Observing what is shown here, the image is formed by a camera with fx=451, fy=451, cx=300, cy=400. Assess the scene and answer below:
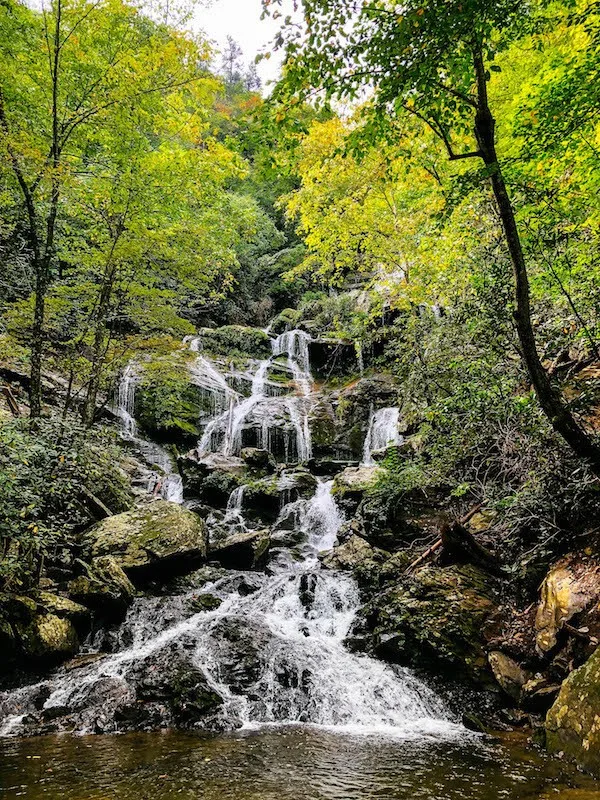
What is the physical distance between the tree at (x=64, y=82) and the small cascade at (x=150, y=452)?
23.9 feet

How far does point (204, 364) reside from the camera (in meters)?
23.1

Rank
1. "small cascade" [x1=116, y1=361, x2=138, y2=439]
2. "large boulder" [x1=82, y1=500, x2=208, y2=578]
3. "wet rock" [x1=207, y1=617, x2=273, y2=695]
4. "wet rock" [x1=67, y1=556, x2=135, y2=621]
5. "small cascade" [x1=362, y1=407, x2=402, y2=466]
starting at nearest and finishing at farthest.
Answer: "wet rock" [x1=207, y1=617, x2=273, y2=695], "wet rock" [x1=67, y1=556, x2=135, y2=621], "large boulder" [x1=82, y1=500, x2=208, y2=578], "small cascade" [x1=362, y1=407, x2=402, y2=466], "small cascade" [x1=116, y1=361, x2=138, y2=439]

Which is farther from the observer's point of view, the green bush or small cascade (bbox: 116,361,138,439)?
small cascade (bbox: 116,361,138,439)

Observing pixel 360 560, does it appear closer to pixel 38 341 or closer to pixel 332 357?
pixel 38 341

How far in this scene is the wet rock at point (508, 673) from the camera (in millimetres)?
5785

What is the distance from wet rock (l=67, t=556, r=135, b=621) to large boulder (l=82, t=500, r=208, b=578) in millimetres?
546

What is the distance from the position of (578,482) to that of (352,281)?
27121 mm

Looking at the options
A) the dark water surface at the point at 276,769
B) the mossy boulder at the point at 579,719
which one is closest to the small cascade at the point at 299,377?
the dark water surface at the point at 276,769

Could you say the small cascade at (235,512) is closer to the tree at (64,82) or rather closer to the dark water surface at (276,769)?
the tree at (64,82)

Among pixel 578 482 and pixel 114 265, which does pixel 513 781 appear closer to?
pixel 578 482

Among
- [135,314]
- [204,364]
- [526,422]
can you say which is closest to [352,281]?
[204,364]

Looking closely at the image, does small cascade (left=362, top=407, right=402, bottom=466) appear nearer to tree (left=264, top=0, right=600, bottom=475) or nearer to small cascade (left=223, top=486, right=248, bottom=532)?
small cascade (left=223, top=486, right=248, bottom=532)

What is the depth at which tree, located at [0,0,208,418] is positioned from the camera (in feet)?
25.7

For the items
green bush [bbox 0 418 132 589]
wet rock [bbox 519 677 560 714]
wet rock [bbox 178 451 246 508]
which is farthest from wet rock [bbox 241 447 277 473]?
wet rock [bbox 519 677 560 714]
